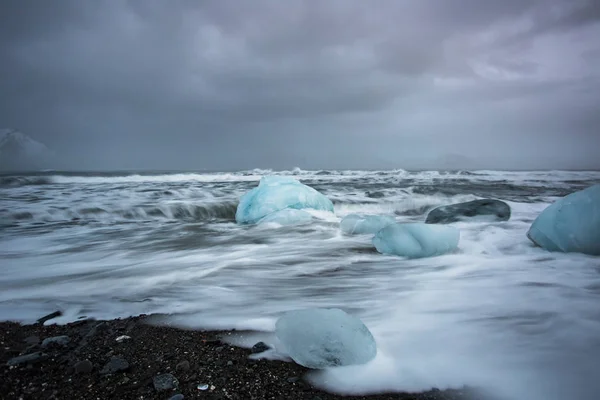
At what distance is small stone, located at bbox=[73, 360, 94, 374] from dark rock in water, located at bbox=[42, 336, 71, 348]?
0.31m

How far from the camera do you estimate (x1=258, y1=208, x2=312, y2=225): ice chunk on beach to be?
5660 millimetres

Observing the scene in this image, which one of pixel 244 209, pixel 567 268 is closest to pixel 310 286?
pixel 567 268

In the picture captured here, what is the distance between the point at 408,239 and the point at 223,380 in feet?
8.67

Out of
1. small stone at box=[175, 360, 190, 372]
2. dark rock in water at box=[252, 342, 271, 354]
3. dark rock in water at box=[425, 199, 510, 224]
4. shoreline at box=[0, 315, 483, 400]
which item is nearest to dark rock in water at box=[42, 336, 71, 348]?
shoreline at box=[0, 315, 483, 400]

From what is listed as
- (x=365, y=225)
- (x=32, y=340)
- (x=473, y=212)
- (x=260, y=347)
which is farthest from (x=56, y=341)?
(x=473, y=212)

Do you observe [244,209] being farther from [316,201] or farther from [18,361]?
[18,361]

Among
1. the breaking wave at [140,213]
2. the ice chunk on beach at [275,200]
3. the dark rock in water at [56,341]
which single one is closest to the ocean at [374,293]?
the dark rock in water at [56,341]

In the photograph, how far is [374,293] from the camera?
245cm

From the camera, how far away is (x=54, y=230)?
5.48m

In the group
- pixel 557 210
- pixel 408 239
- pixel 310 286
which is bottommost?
pixel 310 286

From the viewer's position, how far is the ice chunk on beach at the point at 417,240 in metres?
3.41

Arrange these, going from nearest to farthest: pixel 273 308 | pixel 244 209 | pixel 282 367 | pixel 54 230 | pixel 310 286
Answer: pixel 282 367, pixel 273 308, pixel 310 286, pixel 54 230, pixel 244 209

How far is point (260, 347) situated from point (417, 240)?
94.1 inches

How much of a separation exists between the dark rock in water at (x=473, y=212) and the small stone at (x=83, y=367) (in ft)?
17.1
